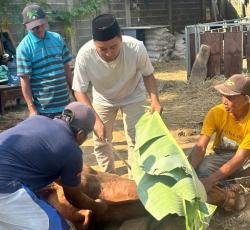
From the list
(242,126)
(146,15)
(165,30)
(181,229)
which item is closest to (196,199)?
(181,229)

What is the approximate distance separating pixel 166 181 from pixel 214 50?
27.1 ft

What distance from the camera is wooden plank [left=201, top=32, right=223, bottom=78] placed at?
435 inches

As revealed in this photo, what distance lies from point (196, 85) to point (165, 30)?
19.0 feet

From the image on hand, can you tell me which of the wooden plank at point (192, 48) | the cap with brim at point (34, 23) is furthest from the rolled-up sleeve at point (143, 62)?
the wooden plank at point (192, 48)

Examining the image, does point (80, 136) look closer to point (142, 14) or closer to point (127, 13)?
point (127, 13)

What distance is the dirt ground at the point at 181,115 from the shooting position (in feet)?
14.3

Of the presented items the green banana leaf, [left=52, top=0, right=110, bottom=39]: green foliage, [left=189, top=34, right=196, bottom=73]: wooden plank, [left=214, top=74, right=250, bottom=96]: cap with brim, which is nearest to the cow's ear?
the green banana leaf

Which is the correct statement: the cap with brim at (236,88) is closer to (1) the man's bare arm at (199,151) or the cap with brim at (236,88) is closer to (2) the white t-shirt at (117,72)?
(1) the man's bare arm at (199,151)

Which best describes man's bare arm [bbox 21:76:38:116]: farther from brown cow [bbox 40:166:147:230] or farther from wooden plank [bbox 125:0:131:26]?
wooden plank [bbox 125:0:131:26]

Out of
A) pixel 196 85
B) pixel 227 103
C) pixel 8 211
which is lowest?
pixel 196 85

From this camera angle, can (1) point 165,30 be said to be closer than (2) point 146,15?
Yes

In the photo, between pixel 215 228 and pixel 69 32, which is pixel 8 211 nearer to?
pixel 215 228

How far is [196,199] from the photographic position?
3115 millimetres

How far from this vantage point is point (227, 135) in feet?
15.3
